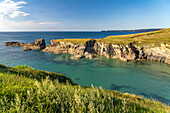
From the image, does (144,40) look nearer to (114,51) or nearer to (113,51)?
(114,51)

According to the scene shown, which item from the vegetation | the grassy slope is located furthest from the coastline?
the vegetation

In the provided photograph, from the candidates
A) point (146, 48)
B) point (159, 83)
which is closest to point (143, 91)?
→ point (159, 83)

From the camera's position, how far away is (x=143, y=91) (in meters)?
29.2

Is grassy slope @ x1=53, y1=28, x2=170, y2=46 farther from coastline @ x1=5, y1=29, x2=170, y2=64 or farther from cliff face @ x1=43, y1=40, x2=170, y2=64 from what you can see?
cliff face @ x1=43, y1=40, x2=170, y2=64

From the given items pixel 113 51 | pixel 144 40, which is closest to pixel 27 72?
pixel 113 51

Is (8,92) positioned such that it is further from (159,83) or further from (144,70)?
(144,70)

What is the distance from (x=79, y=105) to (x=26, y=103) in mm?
2791

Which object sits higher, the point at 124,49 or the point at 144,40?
the point at 144,40

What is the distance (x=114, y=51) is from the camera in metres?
68.1

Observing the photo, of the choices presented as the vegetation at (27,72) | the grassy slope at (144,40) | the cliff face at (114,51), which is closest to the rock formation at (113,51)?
the cliff face at (114,51)

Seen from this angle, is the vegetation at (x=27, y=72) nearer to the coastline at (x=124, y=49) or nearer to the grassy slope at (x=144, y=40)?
the coastline at (x=124, y=49)

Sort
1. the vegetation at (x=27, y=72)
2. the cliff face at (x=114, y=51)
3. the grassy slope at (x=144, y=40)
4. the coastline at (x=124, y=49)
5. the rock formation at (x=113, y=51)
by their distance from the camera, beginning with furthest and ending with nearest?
the grassy slope at (x=144, y=40), the coastline at (x=124, y=49), the cliff face at (x=114, y=51), the rock formation at (x=113, y=51), the vegetation at (x=27, y=72)

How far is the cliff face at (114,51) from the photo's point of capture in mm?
57406

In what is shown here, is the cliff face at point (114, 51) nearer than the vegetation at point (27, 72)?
No
